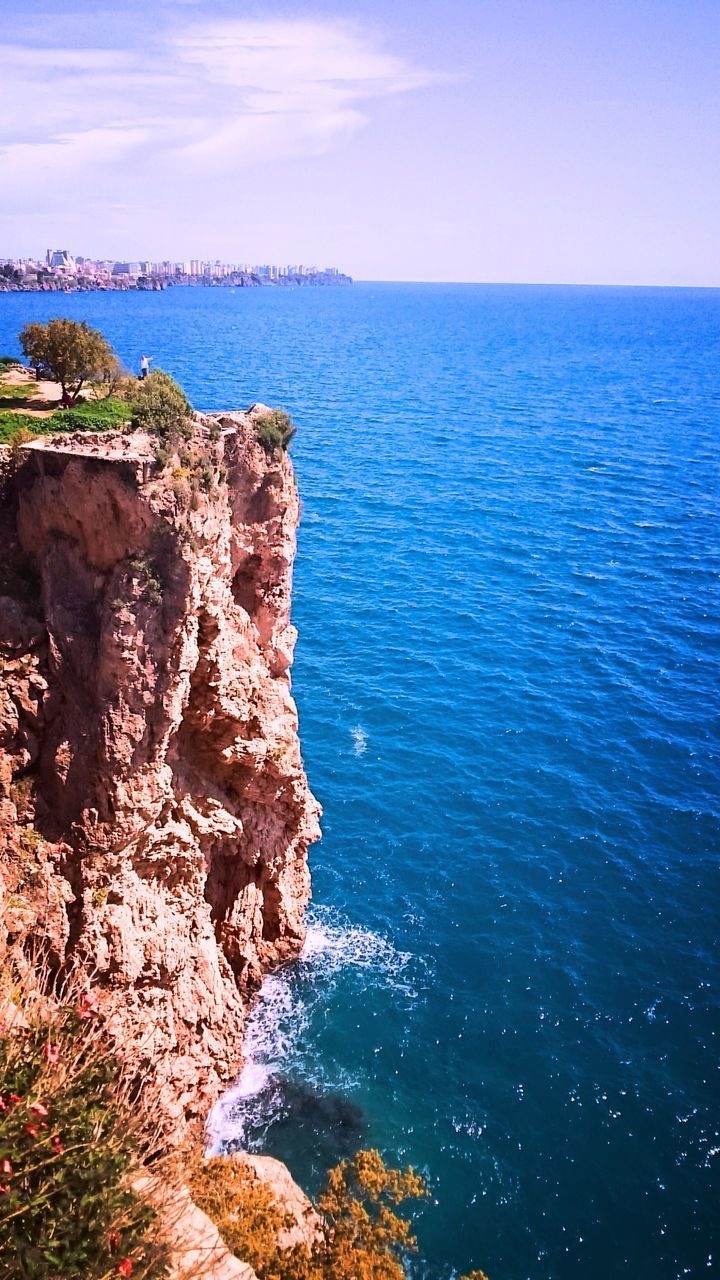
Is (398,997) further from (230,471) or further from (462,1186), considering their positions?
(230,471)

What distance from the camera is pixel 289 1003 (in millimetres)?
34719

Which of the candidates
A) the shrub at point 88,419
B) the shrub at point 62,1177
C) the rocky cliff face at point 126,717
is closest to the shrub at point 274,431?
the rocky cliff face at point 126,717

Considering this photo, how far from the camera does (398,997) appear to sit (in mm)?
35219

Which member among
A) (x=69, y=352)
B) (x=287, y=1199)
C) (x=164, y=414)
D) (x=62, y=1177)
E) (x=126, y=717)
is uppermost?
(x=69, y=352)

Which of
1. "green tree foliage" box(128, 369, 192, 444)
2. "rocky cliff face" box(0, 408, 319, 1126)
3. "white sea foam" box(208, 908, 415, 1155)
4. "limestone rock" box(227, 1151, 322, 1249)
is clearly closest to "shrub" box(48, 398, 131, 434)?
"green tree foliage" box(128, 369, 192, 444)

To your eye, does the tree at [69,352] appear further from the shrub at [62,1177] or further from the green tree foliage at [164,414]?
the shrub at [62,1177]

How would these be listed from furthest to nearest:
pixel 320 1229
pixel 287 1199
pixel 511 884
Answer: pixel 511 884, pixel 287 1199, pixel 320 1229

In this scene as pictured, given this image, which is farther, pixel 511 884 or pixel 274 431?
pixel 511 884

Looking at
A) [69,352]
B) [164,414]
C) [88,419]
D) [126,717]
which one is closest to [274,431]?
[164,414]

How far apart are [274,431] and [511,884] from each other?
24.7 metres

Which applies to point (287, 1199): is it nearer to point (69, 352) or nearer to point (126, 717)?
point (126, 717)

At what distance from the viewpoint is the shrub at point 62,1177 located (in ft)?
51.6

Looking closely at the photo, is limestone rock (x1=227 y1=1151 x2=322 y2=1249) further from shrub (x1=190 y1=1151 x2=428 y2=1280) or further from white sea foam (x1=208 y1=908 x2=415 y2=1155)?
white sea foam (x1=208 y1=908 x2=415 y2=1155)

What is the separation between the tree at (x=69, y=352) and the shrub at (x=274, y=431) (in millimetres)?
8061
